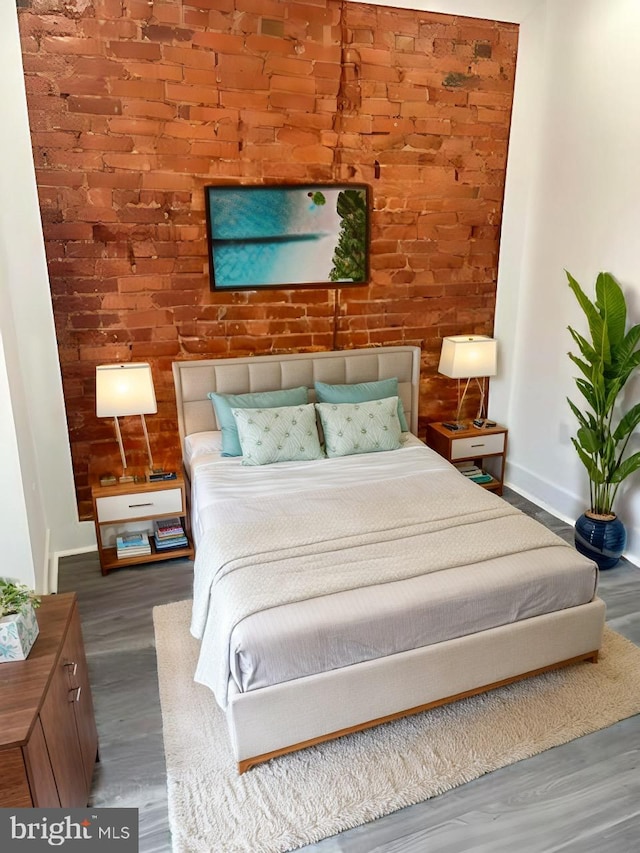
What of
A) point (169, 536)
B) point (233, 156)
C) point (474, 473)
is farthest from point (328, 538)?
point (233, 156)

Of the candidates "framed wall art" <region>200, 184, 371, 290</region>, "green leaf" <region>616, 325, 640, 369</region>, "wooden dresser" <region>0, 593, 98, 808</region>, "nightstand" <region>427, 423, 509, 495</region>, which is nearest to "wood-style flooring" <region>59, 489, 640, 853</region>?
"wooden dresser" <region>0, 593, 98, 808</region>

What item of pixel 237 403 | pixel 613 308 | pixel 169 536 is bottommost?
pixel 169 536

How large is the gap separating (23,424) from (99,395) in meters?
0.43

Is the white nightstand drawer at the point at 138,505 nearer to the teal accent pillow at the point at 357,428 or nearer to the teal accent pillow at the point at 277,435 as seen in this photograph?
the teal accent pillow at the point at 277,435

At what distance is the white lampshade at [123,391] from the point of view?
3.39m

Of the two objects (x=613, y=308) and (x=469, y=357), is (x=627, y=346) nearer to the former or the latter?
(x=613, y=308)

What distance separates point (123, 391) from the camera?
11.2 feet

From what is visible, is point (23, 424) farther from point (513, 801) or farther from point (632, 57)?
point (632, 57)

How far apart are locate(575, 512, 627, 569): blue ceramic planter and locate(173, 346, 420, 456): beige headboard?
1.36 metres

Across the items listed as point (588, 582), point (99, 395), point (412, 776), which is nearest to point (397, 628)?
point (412, 776)

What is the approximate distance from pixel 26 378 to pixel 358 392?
203 cm

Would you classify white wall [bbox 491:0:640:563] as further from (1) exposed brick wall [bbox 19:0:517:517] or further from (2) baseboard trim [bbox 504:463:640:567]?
(1) exposed brick wall [bbox 19:0:517:517]

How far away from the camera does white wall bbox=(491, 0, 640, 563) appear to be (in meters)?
3.43

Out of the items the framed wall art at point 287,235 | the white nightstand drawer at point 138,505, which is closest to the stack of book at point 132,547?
the white nightstand drawer at point 138,505
